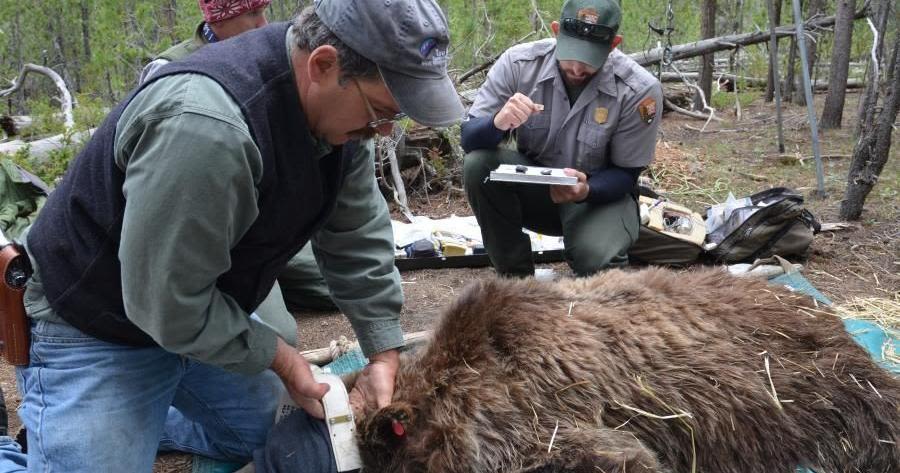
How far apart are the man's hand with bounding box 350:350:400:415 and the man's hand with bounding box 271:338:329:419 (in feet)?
0.47

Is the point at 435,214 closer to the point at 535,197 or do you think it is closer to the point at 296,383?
the point at 535,197

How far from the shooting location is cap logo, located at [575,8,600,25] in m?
4.32

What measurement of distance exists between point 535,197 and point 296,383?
8.93 feet

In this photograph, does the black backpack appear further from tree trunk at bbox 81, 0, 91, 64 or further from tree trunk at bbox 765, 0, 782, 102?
tree trunk at bbox 81, 0, 91, 64

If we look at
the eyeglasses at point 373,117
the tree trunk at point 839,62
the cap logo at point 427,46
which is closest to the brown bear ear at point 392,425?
the eyeglasses at point 373,117

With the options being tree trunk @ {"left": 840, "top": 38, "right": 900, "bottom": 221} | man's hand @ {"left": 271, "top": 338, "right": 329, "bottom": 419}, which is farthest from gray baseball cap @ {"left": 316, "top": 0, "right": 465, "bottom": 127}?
tree trunk @ {"left": 840, "top": 38, "right": 900, "bottom": 221}

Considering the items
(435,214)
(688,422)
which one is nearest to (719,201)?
(435,214)

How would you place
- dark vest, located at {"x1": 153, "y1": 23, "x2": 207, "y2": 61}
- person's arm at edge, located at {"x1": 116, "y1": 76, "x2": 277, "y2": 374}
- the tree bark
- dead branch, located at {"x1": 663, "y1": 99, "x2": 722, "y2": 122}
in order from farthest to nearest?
the tree bark, dead branch, located at {"x1": 663, "y1": 99, "x2": 722, "y2": 122}, dark vest, located at {"x1": 153, "y1": 23, "x2": 207, "y2": 61}, person's arm at edge, located at {"x1": 116, "y1": 76, "x2": 277, "y2": 374}

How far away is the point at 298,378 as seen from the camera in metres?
2.46

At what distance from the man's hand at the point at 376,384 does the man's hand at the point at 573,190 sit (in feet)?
6.63

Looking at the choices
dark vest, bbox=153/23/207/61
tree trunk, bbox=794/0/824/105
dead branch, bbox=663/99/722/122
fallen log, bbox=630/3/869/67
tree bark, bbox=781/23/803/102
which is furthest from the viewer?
tree bark, bbox=781/23/803/102

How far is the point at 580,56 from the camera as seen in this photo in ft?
14.5

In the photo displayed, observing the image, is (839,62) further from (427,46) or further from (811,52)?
(427,46)

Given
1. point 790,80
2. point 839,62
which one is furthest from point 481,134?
point 790,80
